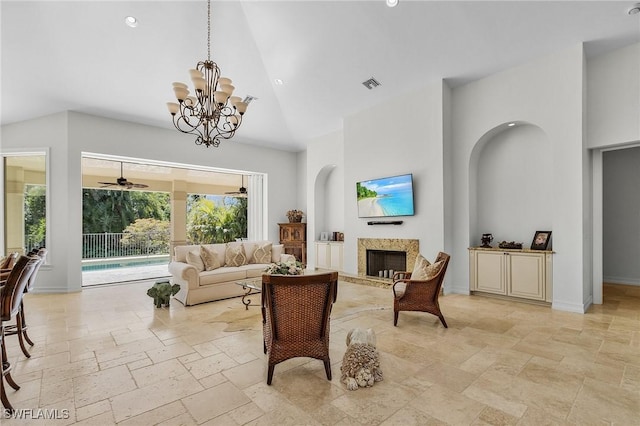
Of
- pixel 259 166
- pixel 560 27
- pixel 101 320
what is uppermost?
pixel 560 27

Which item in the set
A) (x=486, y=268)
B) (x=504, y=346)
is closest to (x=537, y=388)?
(x=504, y=346)

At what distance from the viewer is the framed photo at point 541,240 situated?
459 centimetres

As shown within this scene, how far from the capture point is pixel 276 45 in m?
5.47

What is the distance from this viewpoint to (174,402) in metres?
2.14

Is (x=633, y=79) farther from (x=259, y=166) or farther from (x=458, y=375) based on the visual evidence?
(x=259, y=166)

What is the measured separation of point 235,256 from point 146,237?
769 cm

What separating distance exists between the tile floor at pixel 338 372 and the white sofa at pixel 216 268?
58 cm

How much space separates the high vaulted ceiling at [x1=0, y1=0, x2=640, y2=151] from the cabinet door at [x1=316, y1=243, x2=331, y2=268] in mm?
3486

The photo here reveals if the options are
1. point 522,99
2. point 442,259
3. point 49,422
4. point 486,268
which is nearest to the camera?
point 49,422

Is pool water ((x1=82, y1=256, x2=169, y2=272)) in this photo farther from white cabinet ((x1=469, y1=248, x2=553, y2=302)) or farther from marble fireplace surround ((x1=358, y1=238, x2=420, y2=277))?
white cabinet ((x1=469, y1=248, x2=553, y2=302))

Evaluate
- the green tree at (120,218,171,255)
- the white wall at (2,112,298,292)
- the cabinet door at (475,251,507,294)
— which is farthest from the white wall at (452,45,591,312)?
the green tree at (120,218,171,255)

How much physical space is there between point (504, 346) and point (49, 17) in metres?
7.00

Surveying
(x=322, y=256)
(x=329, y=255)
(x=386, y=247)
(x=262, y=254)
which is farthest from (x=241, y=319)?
(x=322, y=256)

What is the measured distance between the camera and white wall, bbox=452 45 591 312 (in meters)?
4.15
